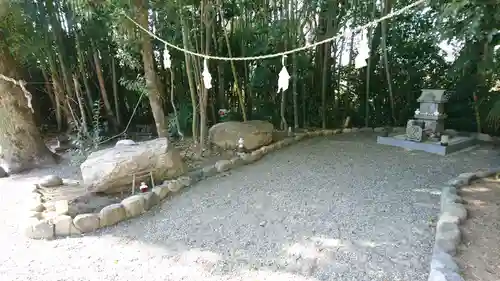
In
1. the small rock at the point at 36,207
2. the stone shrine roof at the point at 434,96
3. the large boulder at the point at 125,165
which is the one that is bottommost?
the small rock at the point at 36,207

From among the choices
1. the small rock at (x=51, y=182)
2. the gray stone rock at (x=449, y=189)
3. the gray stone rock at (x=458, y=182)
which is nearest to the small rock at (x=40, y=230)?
the small rock at (x=51, y=182)

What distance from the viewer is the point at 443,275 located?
60.4 inches

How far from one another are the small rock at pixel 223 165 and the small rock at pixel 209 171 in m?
0.05

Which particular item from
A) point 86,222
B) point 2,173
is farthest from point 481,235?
point 2,173

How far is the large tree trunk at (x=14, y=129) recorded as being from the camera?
360cm

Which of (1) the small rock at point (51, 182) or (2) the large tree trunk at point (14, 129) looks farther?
(2) the large tree trunk at point (14, 129)

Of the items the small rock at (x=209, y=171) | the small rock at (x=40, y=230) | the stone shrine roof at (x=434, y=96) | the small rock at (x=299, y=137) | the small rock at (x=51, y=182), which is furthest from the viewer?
the small rock at (x=299, y=137)

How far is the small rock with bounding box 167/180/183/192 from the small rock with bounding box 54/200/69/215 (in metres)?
0.75

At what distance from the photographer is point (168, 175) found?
3039 millimetres

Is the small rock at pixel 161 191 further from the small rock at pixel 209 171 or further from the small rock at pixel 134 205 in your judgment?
the small rock at pixel 209 171

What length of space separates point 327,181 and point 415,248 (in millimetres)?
1222

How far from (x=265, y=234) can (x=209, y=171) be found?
4.26ft

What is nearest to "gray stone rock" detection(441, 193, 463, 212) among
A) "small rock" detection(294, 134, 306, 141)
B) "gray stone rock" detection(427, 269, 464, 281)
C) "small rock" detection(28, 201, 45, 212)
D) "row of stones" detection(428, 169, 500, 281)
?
"row of stones" detection(428, 169, 500, 281)

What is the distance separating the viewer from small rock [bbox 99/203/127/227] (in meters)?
2.33
